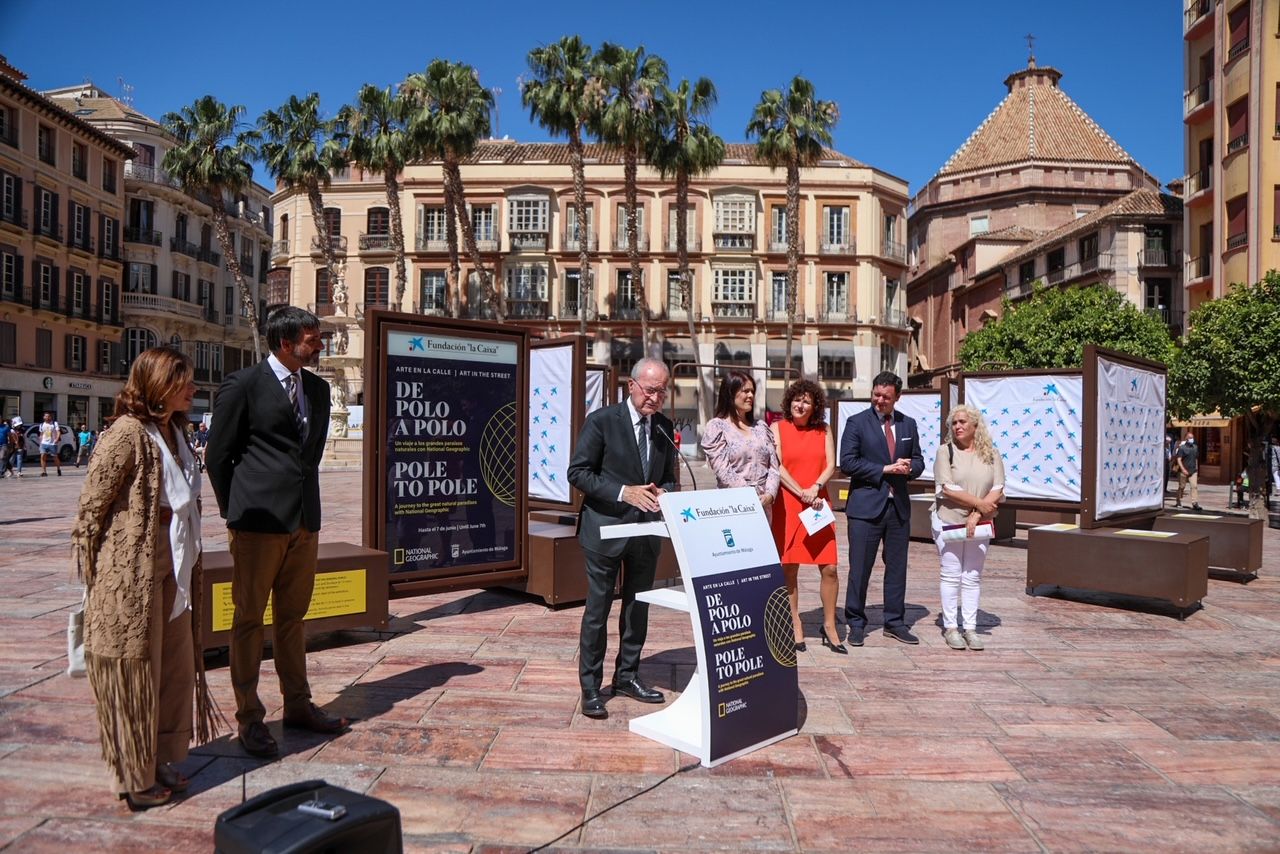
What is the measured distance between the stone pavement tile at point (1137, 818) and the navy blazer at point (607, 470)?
2017 mm

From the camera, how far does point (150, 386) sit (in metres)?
3.49

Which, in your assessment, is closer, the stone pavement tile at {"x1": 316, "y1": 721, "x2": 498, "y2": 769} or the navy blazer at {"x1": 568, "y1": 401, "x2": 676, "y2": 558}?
the stone pavement tile at {"x1": 316, "y1": 721, "x2": 498, "y2": 769}

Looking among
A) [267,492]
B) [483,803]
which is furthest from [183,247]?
[483,803]

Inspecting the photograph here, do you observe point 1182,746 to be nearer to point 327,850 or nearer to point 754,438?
point 754,438

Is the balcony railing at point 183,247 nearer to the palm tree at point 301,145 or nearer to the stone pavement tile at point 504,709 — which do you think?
the palm tree at point 301,145

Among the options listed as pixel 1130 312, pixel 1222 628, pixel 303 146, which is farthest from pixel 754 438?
pixel 303 146

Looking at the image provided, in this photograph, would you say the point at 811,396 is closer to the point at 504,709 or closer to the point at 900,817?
the point at 504,709

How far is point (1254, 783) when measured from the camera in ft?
12.8

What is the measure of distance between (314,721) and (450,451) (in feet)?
9.26

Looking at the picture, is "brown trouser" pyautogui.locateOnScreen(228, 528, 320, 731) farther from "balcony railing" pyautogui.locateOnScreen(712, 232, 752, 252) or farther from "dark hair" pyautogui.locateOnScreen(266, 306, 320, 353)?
"balcony railing" pyautogui.locateOnScreen(712, 232, 752, 252)

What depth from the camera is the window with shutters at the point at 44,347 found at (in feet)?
134

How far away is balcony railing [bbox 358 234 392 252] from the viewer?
49.3 m

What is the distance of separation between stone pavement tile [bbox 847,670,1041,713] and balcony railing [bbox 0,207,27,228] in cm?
4304

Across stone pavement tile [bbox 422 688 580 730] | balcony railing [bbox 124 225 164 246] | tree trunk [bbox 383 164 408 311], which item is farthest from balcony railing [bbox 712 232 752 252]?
stone pavement tile [bbox 422 688 580 730]
